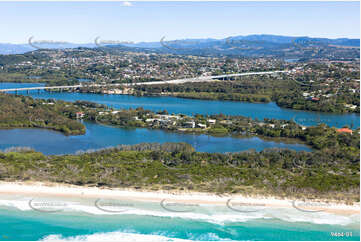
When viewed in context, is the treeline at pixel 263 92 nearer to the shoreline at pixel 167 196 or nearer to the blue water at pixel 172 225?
the shoreline at pixel 167 196

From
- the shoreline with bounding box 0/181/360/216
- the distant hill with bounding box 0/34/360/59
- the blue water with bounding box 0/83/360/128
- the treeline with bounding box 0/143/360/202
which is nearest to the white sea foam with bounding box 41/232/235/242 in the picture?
the shoreline with bounding box 0/181/360/216

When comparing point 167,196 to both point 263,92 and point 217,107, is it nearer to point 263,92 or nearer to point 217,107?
point 217,107

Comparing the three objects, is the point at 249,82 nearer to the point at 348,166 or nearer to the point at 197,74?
the point at 197,74

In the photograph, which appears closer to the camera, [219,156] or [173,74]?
[219,156]

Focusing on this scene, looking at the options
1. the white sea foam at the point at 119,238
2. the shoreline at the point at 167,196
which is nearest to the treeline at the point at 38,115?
the shoreline at the point at 167,196


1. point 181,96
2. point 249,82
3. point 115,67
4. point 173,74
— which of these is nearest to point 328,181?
point 181,96

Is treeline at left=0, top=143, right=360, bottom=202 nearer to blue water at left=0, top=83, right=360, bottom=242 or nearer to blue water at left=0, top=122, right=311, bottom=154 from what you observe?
blue water at left=0, top=83, right=360, bottom=242

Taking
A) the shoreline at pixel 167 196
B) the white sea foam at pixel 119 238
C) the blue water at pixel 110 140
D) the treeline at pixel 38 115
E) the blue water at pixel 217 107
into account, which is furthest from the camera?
the blue water at pixel 217 107
